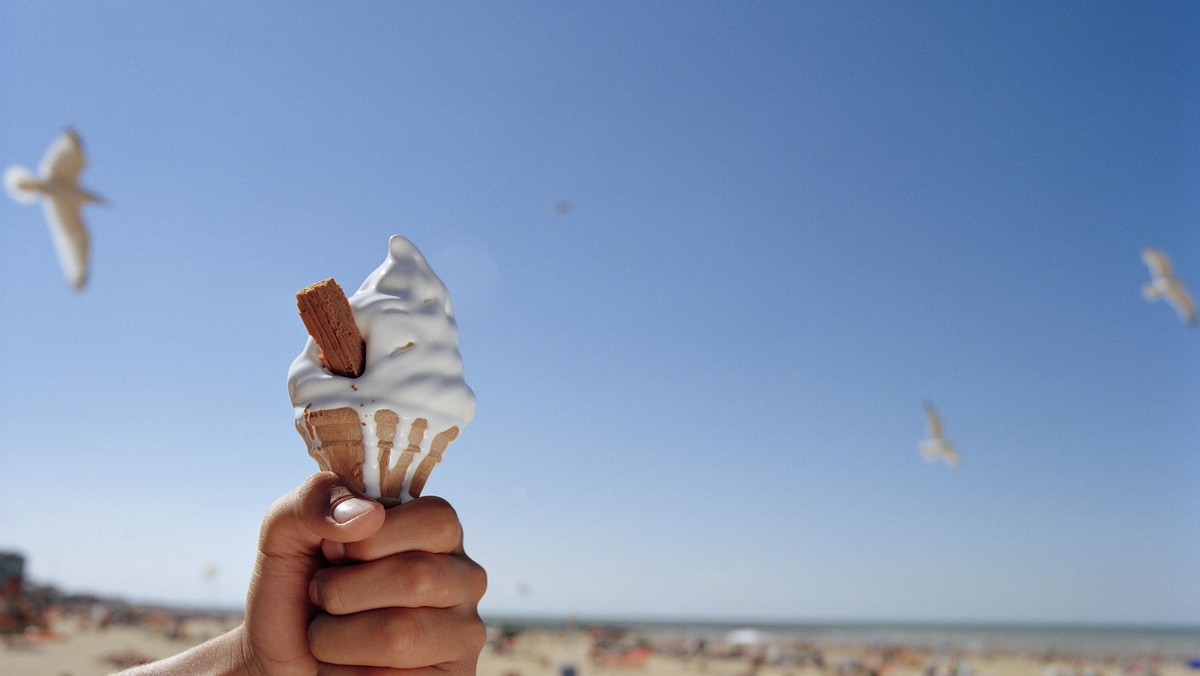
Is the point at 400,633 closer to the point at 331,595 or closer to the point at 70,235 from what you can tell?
the point at 331,595

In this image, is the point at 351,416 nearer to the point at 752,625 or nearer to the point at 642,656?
the point at 642,656

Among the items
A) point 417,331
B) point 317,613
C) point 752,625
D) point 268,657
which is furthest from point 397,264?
point 752,625

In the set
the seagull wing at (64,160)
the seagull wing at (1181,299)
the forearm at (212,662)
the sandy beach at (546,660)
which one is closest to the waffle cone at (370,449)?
the forearm at (212,662)

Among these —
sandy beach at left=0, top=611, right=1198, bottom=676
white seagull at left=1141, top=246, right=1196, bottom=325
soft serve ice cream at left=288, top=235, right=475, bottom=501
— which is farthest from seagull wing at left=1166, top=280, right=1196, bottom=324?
soft serve ice cream at left=288, top=235, right=475, bottom=501

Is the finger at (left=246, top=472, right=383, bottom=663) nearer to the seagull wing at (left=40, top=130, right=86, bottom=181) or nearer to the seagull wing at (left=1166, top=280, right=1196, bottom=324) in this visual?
the seagull wing at (left=40, top=130, right=86, bottom=181)

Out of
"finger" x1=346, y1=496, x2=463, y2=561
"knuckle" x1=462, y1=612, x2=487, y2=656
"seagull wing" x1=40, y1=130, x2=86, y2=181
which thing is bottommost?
"knuckle" x1=462, y1=612, x2=487, y2=656

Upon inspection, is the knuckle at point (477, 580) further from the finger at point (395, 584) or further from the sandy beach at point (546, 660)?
the sandy beach at point (546, 660)
